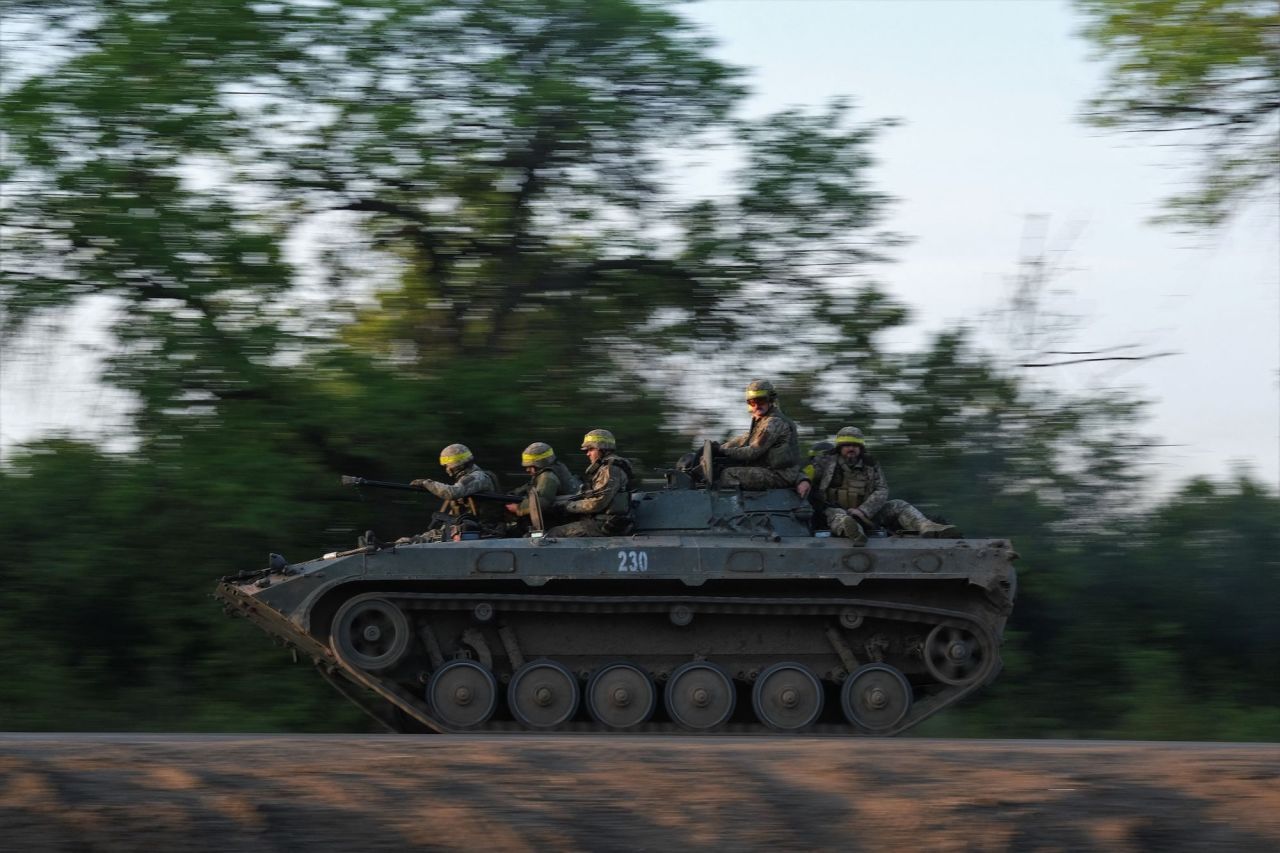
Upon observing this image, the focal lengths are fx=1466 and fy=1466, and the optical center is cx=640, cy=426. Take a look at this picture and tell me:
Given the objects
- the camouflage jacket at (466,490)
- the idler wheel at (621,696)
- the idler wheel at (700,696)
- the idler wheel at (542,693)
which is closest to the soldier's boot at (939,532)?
the idler wheel at (700,696)

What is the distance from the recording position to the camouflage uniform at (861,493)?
1422 centimetres

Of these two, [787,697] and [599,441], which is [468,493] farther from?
[787,697]

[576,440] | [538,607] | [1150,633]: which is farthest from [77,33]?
[1150,633]

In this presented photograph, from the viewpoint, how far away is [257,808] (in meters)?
8.40

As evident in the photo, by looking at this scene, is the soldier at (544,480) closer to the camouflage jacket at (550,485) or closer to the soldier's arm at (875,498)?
the camouflage jacket at (550,485)

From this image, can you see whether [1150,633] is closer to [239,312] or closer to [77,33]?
[239,312]

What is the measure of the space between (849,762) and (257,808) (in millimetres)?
3641

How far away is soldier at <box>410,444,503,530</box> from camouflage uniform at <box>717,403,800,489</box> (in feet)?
7.90

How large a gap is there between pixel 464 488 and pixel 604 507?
1586 millimetres

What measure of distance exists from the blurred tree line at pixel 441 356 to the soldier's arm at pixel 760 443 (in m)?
3.88

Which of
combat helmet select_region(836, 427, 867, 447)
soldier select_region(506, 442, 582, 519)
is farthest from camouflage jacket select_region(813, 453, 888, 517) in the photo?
soldier select_region(506, 442, 582, 519)

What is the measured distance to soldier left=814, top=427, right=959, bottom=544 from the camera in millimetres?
14195

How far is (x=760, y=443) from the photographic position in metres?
14.4

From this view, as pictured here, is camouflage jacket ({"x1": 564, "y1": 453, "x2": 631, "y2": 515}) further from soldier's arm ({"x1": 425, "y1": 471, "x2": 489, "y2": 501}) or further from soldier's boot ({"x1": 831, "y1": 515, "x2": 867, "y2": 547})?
soldier's boot ({"x1": 831, "y1": 515, "x2": 867, "y2": 547})
